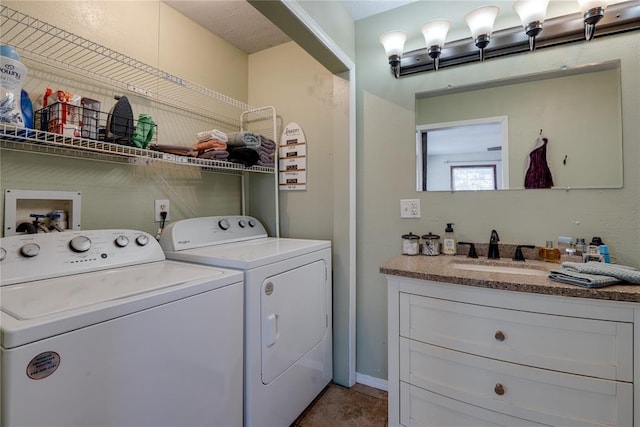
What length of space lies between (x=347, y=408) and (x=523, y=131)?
5.95 feet

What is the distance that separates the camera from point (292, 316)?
1481mm

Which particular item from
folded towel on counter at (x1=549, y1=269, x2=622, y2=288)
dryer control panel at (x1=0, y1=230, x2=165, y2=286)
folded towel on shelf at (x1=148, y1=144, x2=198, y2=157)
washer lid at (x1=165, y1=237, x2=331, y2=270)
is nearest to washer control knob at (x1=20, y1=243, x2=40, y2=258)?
dryer control panel at (x1=0, y1=230, x2=165, y2=286)

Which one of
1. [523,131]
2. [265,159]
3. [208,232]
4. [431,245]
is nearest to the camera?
[523,131]

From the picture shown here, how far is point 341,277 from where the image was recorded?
1.91 meters

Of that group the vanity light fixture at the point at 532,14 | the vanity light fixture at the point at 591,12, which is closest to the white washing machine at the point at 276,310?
the vanity light fixture at the point at 532,14

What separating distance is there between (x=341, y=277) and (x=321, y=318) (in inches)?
11.6

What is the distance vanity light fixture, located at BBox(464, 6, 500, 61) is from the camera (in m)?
1.43

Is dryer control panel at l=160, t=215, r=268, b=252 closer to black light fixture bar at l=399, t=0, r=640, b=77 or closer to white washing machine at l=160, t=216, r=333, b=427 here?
white washing machine at l=160, t=216, r=333, b=427

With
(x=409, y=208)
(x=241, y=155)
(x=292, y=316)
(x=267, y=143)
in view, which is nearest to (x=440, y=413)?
(x=292, y=316)

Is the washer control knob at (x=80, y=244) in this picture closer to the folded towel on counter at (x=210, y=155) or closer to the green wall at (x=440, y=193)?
the folded towel on counter at (x=210, y=155)

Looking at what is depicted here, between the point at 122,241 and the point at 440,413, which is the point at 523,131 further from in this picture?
the point at 122,241

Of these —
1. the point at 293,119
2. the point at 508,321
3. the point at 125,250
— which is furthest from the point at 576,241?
the point at 125,250

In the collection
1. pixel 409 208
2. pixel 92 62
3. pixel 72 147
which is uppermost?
pixel 92 62

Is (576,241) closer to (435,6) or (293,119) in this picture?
(435,6)
